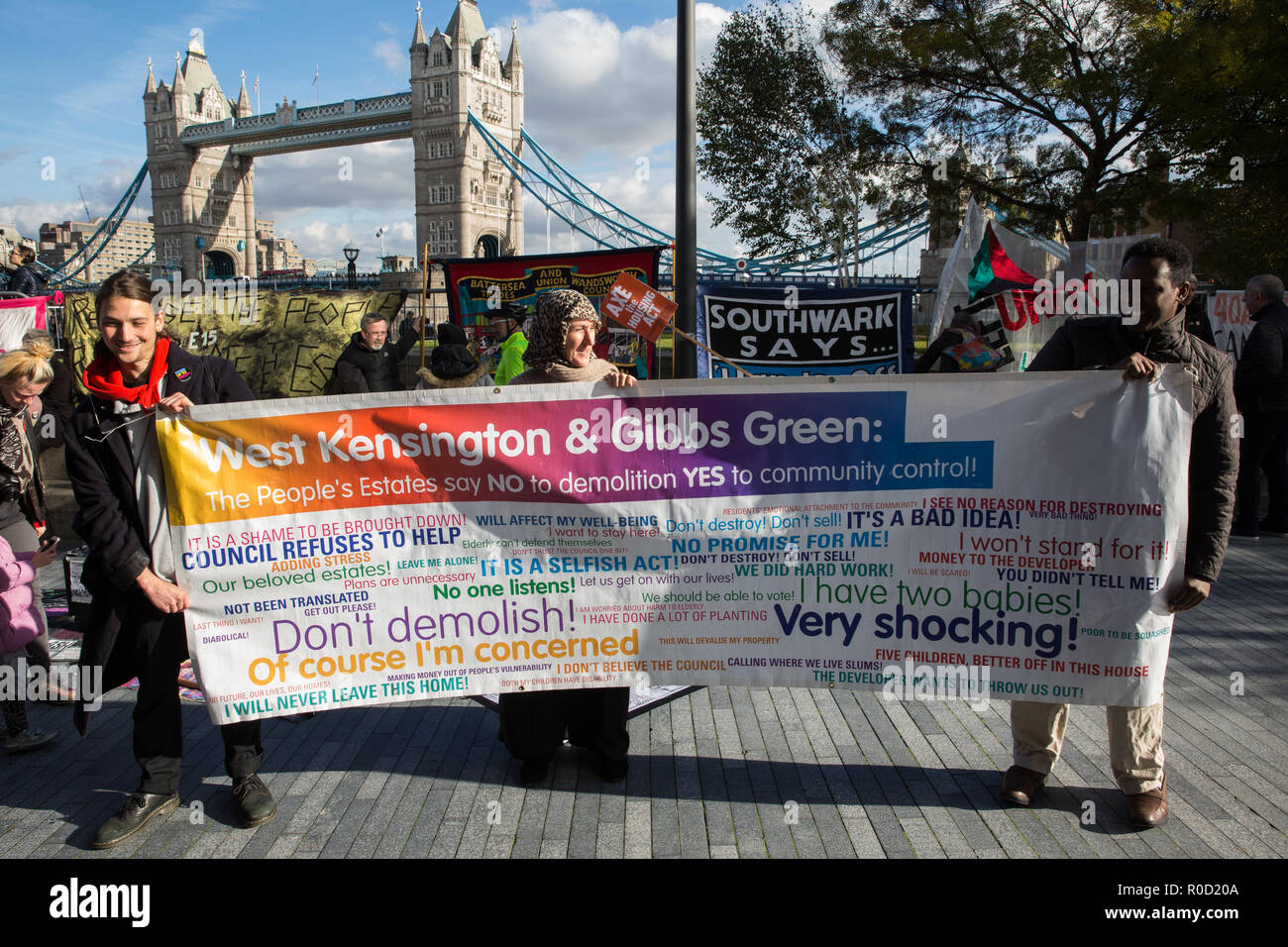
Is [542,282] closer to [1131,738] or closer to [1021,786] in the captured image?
[1021,786]

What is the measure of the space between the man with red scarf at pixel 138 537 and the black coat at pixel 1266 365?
718 centimetres

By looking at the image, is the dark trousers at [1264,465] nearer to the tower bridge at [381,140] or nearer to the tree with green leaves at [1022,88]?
the tree with green leaves at [1022,88]

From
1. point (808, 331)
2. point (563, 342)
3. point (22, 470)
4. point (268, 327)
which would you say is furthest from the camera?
point (268, 327)

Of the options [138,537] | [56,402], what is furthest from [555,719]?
[56,402]

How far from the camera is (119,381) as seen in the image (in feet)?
9.84

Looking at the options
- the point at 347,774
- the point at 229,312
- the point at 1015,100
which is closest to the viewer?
the point at 347,774

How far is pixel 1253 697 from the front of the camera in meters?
4.04

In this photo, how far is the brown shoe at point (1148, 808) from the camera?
295 cm

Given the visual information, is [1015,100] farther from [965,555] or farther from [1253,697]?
[965,555]

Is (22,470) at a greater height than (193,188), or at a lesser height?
lesser

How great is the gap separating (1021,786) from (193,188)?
131711mm

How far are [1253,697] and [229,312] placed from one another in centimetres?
826

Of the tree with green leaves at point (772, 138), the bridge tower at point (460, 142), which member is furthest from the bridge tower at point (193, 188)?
the tree with green leaves at point (772, 138)

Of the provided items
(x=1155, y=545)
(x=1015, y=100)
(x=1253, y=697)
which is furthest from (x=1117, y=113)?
(x=1155, y=545)
